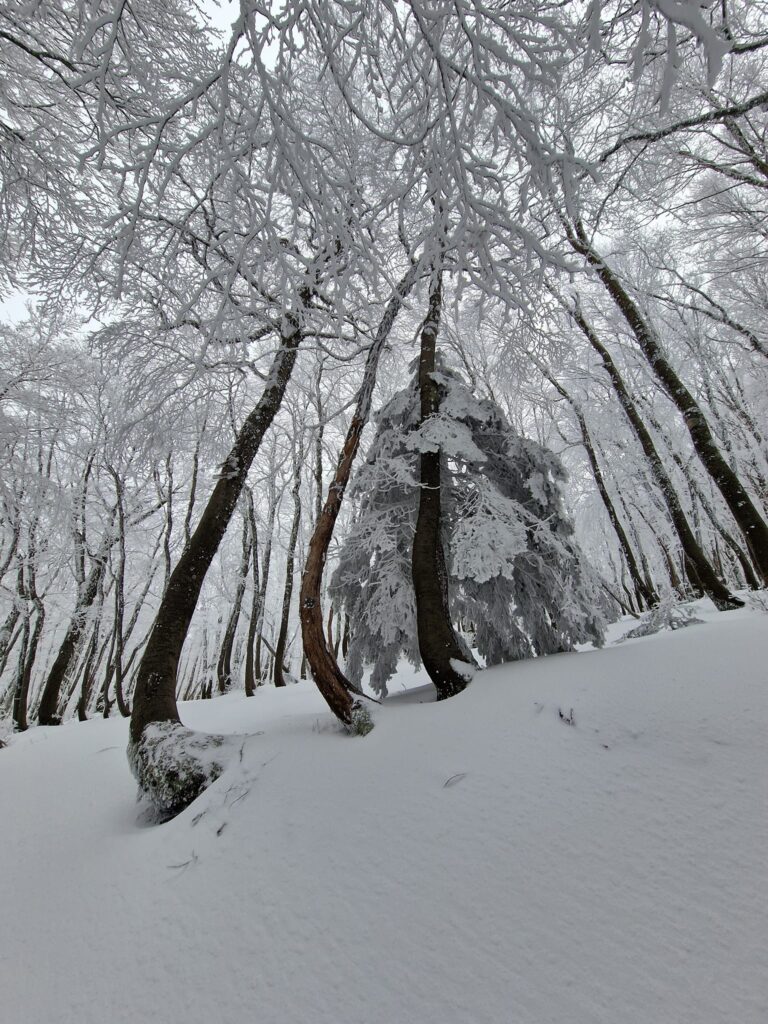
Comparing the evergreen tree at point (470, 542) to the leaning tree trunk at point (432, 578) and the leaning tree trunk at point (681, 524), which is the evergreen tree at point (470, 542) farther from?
the leaning tree trunk at point (681, 524)

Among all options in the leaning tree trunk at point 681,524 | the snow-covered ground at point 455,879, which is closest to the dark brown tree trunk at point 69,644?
the snow-covered ground at point 455,879

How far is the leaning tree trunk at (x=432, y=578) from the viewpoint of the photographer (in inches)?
142

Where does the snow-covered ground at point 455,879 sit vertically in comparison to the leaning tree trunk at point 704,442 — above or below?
below

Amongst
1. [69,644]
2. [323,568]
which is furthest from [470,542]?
[69,644]

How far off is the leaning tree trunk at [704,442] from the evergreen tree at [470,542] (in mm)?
2410

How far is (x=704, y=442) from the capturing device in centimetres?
530

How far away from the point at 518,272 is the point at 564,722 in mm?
2998

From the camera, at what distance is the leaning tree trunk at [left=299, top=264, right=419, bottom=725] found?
3469 millimetres

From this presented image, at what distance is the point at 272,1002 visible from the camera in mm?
1287

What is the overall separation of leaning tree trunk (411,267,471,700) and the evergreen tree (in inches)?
6.8

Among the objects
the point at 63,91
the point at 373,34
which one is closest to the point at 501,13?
the point at 373,34

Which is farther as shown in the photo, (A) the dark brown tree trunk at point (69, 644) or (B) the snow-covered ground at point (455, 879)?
(A) the dark brown tree trunk at point (69, 644)

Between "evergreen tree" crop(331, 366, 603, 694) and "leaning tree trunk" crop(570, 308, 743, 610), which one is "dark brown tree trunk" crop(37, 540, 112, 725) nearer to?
"evergreen tree" crop(331, 366, 603, 694)

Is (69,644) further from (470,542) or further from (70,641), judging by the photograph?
(470,542)
